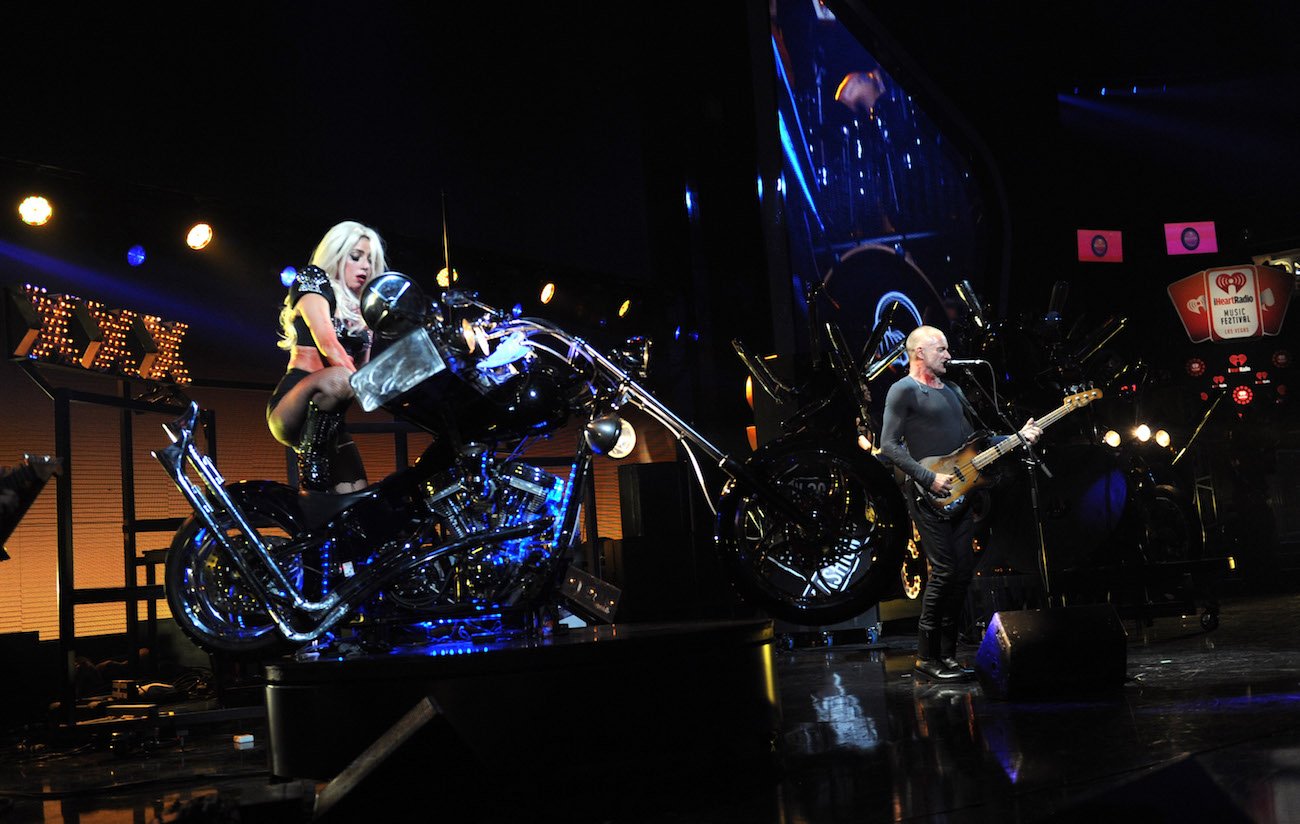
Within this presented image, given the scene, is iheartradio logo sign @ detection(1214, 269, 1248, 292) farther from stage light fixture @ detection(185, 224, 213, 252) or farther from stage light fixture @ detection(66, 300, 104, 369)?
stage light fixture @ detection(66, 300, 104, 369)

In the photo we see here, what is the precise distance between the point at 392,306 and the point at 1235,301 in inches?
601

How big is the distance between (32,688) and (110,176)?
3565mm

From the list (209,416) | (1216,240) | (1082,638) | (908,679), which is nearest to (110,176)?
(209,416)

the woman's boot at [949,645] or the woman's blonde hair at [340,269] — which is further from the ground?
the woman's blonde hair at [340,269]

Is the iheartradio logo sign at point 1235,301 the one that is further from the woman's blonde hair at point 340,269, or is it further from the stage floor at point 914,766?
the woman's blonde hair at point 340,269

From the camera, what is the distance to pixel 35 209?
698 cm

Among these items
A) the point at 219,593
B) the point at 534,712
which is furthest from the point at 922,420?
the point at 219,593

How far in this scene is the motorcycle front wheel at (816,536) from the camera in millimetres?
3391

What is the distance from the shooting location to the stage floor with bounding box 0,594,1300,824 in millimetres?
2467

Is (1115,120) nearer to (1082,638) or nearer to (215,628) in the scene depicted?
(1082,638)

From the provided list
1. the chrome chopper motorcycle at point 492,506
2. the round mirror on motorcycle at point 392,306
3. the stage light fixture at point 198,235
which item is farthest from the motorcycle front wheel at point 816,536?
the stage light fixture at point 198,235

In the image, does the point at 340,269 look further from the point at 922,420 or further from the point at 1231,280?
the point at 1231,280

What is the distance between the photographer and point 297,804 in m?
2.40

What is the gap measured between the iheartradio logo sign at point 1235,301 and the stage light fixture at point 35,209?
14.4 meters
